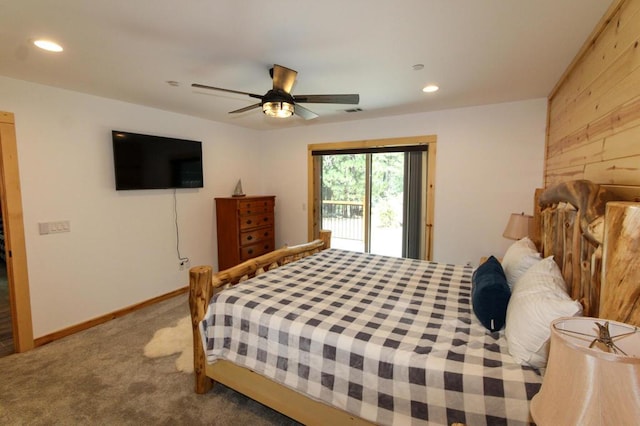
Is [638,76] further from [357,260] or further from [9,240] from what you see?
[9,240]

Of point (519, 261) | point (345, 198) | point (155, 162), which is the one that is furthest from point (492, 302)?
point (155, 162)

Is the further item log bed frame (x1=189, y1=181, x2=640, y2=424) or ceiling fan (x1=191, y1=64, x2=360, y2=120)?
ceiling fan (x1=191, y1=64, x2=360, y2=120)

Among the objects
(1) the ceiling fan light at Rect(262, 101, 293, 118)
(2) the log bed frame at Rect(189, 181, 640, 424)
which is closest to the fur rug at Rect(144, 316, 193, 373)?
(2) the log bed frame at Rect(189, 181, 640, 424)

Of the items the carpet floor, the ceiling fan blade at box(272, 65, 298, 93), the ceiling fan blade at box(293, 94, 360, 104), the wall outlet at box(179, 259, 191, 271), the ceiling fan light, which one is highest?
the ceiling fan blade at box(272, 65, 298, 93)

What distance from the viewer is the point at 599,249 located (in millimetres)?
1180

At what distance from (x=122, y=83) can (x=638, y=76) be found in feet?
11.8

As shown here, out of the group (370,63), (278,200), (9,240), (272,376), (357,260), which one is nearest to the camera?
(272,376)

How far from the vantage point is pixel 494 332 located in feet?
5.36

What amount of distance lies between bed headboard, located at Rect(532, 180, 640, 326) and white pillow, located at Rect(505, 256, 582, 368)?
88 mm

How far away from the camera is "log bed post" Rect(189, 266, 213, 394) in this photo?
2074 mm

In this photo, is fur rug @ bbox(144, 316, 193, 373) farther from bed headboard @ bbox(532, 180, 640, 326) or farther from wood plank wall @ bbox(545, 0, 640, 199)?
wood plank wall @ bbox(545, 0, 640, 199)

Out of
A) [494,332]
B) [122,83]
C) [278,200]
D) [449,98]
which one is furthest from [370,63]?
[278,200]

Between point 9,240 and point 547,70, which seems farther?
point 9,240

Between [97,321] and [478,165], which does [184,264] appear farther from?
[478,165]
